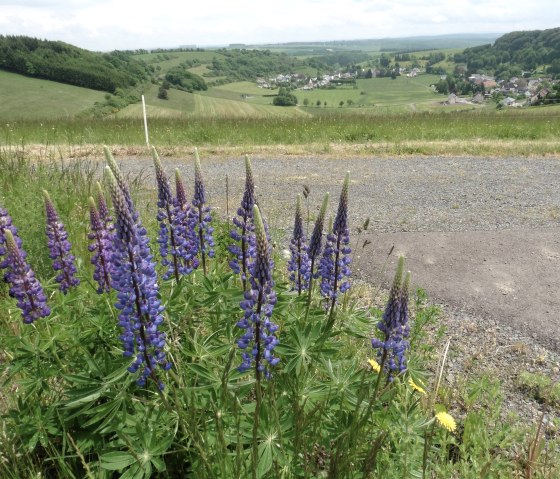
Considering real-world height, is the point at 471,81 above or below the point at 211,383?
above

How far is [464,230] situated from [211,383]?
6.97 m

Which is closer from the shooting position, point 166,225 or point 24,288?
point 24,288

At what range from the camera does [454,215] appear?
8930mm

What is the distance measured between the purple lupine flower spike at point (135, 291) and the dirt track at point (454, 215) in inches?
178

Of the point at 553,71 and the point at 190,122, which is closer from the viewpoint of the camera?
the point at 190,122

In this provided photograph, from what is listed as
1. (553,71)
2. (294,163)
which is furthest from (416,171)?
(553,71)

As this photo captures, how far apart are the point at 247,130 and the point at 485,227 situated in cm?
1171

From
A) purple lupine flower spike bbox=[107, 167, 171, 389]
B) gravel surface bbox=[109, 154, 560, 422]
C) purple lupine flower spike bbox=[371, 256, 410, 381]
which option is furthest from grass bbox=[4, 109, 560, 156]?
purple lupine flower spike bbox=[107, 167, 171, 389]

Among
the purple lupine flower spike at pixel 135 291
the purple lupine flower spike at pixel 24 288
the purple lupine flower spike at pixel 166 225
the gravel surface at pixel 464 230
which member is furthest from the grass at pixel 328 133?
the purple lupine flower spike at pixel 135 291

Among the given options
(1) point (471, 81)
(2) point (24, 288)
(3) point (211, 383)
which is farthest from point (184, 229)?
(1) point (471, 81)

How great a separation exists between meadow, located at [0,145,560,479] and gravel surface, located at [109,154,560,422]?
1.44 meters

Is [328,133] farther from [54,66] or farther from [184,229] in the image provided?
[54,66]

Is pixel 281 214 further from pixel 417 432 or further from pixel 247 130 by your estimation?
pixel 247 130

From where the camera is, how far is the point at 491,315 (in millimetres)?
5363
